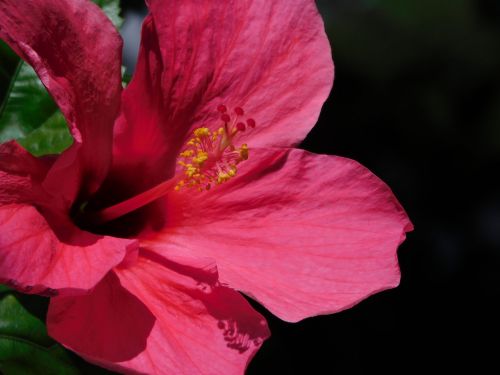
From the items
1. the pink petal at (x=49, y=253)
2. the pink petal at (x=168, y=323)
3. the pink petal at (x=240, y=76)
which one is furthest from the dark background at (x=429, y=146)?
the pink petal at (x=49, y=253)

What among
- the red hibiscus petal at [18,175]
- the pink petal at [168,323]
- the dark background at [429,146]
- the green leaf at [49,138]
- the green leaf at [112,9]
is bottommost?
the dark background at [429,146]

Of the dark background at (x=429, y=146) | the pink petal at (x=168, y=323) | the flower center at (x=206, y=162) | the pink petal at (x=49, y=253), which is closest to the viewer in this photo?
the pink petal at (x=49, y=253)

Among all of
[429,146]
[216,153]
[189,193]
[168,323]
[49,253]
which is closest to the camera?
[49,253]

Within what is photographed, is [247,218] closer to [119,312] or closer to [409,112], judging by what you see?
[119,312]

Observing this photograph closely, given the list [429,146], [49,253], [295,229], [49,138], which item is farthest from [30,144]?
[429,146]

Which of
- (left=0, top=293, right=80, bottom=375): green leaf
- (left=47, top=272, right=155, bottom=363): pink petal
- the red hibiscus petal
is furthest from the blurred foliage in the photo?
the red hibiscus petal

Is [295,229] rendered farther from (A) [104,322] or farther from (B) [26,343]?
(B) [26,343]

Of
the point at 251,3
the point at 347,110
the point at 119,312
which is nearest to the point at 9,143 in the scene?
the point at 119,312

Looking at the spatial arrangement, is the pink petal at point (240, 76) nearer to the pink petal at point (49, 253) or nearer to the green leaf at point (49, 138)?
the green leaf at point (49, 138)
